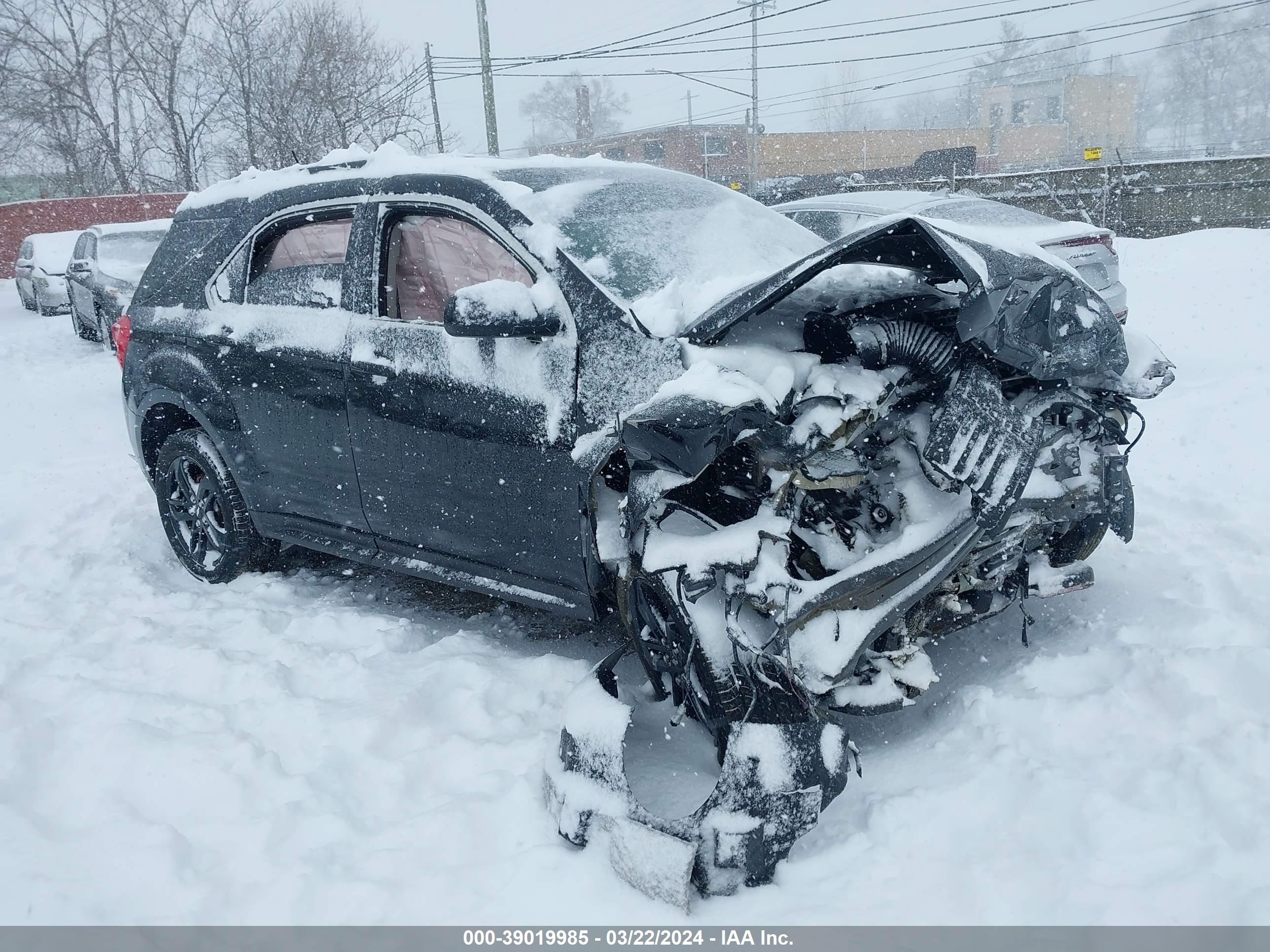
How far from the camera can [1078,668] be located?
115 inches

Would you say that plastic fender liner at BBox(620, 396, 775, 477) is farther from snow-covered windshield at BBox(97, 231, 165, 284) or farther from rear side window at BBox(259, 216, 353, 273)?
snow-covered windshield at BBox(97, 231, 165, 284)

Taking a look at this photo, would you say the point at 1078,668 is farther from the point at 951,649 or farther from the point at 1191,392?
the point at 1191,392

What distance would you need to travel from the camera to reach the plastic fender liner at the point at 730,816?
2234 millimetres

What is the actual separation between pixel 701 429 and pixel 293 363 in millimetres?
2180

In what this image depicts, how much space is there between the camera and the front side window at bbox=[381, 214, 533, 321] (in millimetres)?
3215

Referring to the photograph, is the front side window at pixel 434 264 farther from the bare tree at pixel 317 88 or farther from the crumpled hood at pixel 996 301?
the bare tree at pixel 317 88

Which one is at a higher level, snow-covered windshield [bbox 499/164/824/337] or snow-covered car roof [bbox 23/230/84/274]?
snow-covered car roof [bbox 23/230/84/274]

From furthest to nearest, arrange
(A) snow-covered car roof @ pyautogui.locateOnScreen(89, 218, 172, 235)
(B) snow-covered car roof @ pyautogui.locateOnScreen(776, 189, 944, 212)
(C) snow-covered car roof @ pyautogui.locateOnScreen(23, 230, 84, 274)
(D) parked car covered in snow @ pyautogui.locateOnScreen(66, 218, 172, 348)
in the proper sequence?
1. (C) snow-covered car roof @ pyautogui.locateOnScreen(23, 230, 84, 274)
2. (A) snow-covered car roof @ pyautogui.locateOnScreen(89, 218, 172, 235)
3. (D) parked car covered in snow @ pyautogui.locateOnScreen(66, 218, 172, 348)
4. (B) snow-covered car roof @ pyautogui.locateOnScreen(776, 189, 944, 212)

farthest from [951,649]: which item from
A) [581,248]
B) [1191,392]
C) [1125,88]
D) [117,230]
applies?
[1125,88]

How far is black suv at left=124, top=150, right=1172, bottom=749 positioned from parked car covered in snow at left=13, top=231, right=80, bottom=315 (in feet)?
51.2

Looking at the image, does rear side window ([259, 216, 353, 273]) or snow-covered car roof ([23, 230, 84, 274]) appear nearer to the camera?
rear side window ([259, 216, 353, 273])

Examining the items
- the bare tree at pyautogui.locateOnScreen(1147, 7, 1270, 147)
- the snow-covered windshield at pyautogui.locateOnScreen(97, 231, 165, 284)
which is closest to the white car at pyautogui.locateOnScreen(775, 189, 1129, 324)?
the snow-covered windshield at pyautogui.locateOnScreen(97, 231, 165, 284)

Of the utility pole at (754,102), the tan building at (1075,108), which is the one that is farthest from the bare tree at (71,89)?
the tan building at (1075,108)

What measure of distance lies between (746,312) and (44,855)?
7.92 feet
